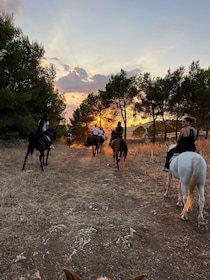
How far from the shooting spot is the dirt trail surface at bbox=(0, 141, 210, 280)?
395cm

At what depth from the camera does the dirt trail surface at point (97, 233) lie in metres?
3.95

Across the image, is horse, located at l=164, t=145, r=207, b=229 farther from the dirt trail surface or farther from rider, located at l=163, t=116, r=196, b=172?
rider, located at l=163, t=116, r=196, b=172

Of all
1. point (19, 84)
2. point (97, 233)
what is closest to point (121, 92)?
point (19, 84)

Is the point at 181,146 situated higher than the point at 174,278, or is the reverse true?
the point at 181,146

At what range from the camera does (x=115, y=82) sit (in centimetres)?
3856

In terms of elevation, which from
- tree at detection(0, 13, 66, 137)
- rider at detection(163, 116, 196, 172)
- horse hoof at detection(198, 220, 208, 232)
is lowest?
horse hoof at detection(198, 220, 208, 232)

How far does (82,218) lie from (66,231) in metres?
0.83

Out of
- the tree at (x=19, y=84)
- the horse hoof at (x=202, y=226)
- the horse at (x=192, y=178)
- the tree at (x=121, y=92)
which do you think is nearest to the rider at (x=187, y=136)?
the horse at (x=192, y=178)

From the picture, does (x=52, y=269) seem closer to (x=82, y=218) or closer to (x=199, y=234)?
(x=82, y=218)

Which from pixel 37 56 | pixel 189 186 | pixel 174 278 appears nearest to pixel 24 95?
pixel 37 56

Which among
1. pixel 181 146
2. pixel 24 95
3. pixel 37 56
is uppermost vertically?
pixel 37 56

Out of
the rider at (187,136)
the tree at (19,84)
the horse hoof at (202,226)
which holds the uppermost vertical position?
the tree at (19,84)

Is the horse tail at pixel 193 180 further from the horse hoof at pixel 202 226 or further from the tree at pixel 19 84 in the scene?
the tree at pixel 19 84

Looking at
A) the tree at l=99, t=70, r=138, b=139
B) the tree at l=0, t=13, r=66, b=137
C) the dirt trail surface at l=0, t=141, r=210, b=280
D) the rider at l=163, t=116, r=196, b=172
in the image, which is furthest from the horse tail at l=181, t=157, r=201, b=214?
the tree at l=99, t=70, r=138, b=139
